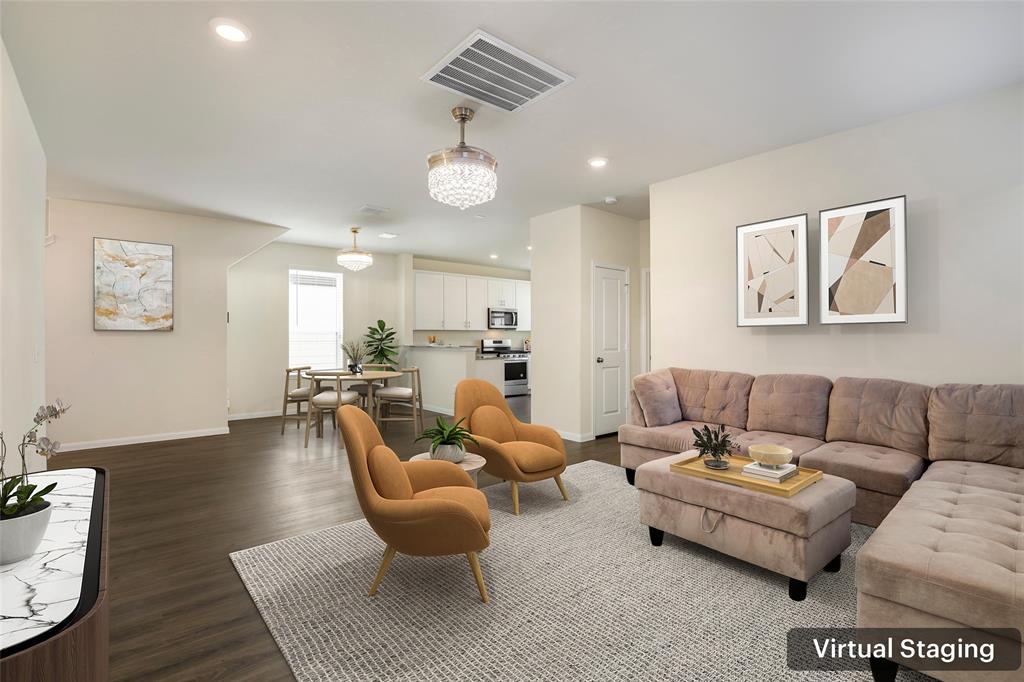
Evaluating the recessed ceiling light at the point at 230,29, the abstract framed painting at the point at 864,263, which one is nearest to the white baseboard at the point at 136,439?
the recessed ceiling light at the point at 230,29

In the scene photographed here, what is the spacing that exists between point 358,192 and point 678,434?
3.97 m

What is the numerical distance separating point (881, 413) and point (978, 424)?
1.58 feet

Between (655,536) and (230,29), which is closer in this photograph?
(230,29)

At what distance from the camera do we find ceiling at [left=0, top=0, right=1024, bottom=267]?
2287 millimetres

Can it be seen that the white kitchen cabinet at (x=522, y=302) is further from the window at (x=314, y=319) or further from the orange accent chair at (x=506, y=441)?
the orange accent chair at (x=506, y=441)

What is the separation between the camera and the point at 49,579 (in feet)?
3.51

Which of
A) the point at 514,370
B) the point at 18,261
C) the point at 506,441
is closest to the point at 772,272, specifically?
the point at 506,441

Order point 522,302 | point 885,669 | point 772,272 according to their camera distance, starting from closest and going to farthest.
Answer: point 885,669
point 772,272
point 522,302

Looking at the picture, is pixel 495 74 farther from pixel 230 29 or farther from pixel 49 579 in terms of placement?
pixel 49 579

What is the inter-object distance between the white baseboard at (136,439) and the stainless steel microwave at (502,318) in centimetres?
515

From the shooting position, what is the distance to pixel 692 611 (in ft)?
7.07

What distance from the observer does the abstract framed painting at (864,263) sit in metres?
3.28

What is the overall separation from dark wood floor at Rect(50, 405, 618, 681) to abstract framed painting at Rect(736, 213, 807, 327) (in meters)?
1.95

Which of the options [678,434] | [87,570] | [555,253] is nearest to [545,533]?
[678,434]
